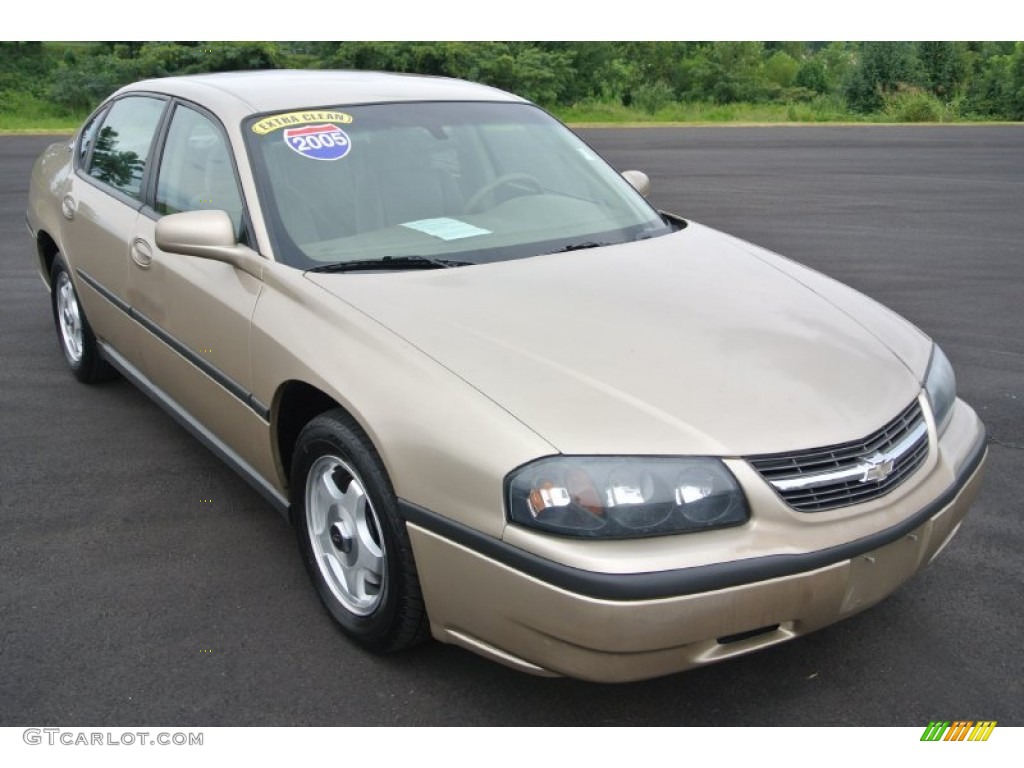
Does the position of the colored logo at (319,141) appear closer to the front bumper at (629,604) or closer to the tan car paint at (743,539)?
the front bumper at (629,604)

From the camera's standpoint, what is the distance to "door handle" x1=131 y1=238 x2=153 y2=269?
3932 millimetres

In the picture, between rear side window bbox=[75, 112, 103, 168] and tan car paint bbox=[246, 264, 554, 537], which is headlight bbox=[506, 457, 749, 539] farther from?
rear side window bbox=[75, 112, 103, 168]

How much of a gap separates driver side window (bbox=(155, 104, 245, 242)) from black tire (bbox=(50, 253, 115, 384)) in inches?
46.7

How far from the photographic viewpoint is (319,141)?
3600 mm

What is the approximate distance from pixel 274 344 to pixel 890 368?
1.82 metres

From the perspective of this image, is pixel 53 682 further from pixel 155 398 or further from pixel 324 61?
pixel 324 61

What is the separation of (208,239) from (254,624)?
1.23 meters

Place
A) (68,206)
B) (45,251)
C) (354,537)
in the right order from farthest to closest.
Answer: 1. (45,251)
2. (68,206)
3. (354,537)

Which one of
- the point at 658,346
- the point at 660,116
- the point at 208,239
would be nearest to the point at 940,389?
the point at 658,346

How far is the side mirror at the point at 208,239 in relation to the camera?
10.8 feet

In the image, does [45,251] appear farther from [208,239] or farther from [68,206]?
[208,239]

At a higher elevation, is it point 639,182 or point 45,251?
point 639,182

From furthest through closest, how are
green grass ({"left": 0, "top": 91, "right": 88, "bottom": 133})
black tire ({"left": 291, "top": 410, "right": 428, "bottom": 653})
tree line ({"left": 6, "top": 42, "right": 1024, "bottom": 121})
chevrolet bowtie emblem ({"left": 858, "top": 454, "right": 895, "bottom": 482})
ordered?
tree line ({"left": 6, "top": 42, "right": 1024, "bottom": 121}), green grass ({"left": 0, "top": 91, "right": 88, "bottom": 133}), black tire ({"left": 291, "top": 410, "right": 428, "bottom": 653}), chevrolet bowtie emblem ({"left": 858, "top": 454, "right": 895, "bottom": 482})

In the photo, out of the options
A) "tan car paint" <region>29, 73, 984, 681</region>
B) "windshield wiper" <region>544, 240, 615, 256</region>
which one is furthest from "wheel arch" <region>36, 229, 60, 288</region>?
"windshield wiper" <region>544, 240, 615, 256</region>
